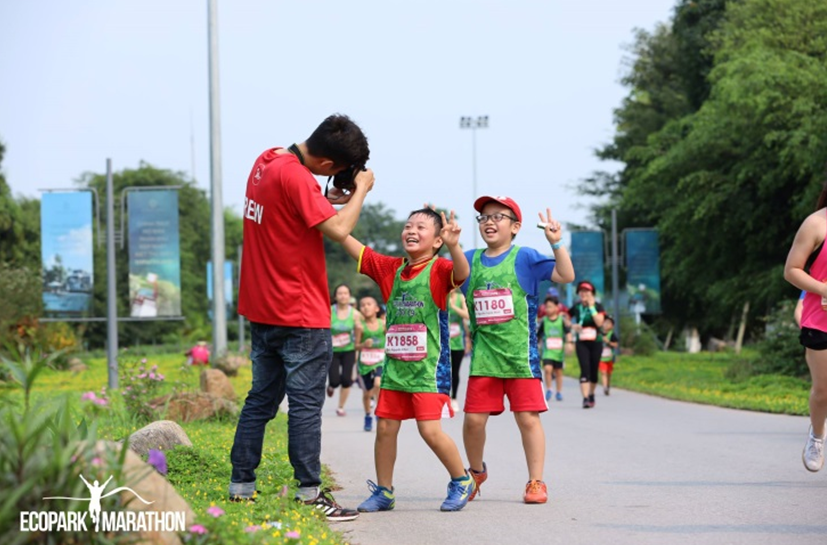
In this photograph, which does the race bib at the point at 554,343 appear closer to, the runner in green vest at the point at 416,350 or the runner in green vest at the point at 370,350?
the runner in green vest at the point at 370,350

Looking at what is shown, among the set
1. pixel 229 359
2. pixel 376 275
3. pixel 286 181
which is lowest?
pixel 229 359

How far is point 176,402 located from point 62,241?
12.4 meters

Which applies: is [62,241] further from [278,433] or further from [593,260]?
[593,260]

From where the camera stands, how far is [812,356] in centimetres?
798

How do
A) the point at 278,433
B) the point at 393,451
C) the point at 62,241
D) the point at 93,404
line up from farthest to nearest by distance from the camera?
the point at 62,241
the point at 278,433
the point at 393,451
the point at 93,404

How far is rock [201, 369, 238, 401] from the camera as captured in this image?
17734 mm

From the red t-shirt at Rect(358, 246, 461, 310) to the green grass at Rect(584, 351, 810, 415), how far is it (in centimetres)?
983

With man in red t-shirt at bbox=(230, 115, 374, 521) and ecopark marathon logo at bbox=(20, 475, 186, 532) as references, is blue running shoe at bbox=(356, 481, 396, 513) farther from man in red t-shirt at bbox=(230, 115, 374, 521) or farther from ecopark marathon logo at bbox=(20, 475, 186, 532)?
ecopark marathon logo at bbox=(20, 475, 186, 532)

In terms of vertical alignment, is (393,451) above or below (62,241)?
below

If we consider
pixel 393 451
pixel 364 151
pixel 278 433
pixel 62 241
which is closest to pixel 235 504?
pixel 393 451

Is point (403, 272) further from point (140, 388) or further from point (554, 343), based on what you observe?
point (554, 343)

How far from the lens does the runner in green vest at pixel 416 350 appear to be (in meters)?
7.77

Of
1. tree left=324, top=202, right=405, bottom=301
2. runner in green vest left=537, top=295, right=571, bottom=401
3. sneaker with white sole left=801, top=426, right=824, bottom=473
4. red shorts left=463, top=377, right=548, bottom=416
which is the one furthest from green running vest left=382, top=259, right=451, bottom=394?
tree left=324, top=202, right=405, bottom=301

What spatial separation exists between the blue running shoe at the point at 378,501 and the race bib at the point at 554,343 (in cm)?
1409
